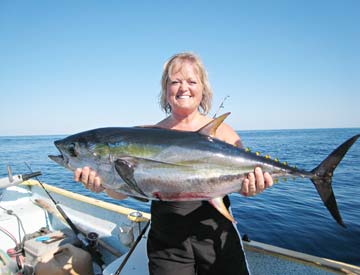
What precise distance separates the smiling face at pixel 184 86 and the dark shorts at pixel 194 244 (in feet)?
3.40

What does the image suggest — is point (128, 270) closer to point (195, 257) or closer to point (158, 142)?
point (195, 257)

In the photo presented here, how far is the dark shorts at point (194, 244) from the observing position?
243cm

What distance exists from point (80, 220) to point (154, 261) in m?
3.79

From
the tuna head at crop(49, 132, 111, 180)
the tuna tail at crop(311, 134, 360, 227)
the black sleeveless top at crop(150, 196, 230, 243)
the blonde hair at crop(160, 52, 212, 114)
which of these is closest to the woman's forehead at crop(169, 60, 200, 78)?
the blonde hair at crop(160, 52, 212, 114)

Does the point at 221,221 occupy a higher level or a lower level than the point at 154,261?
higher

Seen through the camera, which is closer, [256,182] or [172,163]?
[172,163]

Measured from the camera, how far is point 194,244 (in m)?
2.44

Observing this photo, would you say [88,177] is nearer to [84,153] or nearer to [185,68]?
[84,153]

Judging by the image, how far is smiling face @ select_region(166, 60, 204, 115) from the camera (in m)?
2.69

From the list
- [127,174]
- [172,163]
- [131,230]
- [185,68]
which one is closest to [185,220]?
[172,163]

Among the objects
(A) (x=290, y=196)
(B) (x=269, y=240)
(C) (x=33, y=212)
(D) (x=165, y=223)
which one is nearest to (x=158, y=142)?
(D) (x=165, y=223)

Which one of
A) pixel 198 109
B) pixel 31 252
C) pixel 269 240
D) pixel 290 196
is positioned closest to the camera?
pixel 198 109

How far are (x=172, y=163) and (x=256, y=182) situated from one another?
2.67 ft

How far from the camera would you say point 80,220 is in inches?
224
